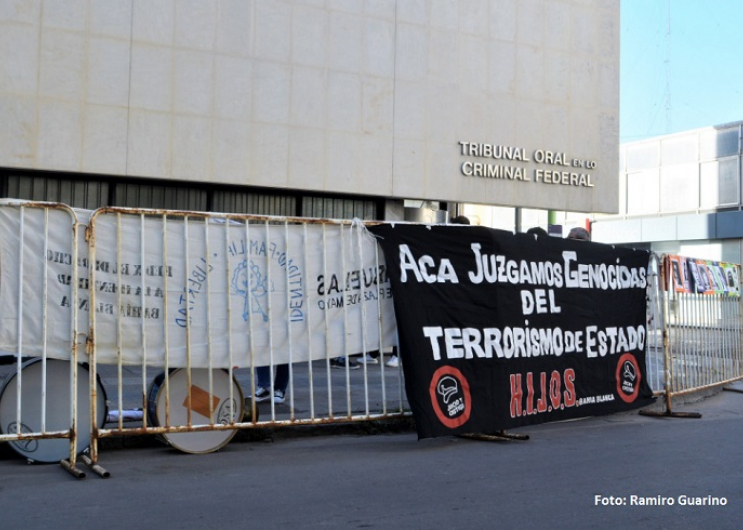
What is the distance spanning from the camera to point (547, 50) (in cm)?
1878

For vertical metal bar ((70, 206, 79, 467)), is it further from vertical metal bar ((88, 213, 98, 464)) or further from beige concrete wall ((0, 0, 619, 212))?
beige concrete wall ((0, 0, 619, 212))

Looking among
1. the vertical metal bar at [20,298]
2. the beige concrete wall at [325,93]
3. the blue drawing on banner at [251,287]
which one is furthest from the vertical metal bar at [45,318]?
the beige concrete wall at [325,93]

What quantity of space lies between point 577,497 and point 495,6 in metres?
14.1

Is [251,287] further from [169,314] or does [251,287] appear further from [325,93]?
[325,93]

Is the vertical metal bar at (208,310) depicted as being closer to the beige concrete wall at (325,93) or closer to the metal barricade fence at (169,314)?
the metal barricade fence at (169,314)

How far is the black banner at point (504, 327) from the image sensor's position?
25.9ft

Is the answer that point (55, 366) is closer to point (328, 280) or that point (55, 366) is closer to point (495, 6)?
point (328, 280)

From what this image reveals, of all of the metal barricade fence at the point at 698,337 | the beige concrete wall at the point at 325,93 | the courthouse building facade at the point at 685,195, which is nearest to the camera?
the metal barricade fence at the point at 698,337

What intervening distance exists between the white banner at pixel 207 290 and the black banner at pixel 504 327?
1.17ft

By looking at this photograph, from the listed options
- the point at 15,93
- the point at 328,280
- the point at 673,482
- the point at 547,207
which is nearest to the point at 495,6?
the point at 547,207

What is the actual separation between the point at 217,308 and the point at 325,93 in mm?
9715

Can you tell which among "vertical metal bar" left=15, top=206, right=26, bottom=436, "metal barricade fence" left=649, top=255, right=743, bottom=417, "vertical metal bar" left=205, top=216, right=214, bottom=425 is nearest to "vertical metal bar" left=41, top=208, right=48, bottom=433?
"vertical metal bar" left=15, top=206, right=26, bottom=436

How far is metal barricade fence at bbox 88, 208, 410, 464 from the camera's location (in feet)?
22.1

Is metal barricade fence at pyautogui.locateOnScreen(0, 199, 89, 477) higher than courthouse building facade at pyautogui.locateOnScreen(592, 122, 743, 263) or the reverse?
the reverse
